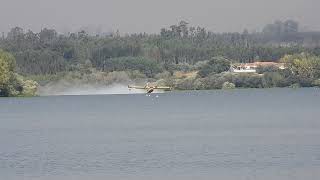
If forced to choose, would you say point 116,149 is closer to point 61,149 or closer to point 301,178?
point 61,149

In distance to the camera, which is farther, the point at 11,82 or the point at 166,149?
the point at 11,82

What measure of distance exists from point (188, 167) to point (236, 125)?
31.5 meters

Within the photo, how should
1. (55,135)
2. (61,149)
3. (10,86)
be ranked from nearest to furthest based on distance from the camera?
(61,149) < (55,135) < (10,86)

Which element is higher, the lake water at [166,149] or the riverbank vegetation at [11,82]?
the lake water at [166,149]

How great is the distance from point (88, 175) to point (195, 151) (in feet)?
35.2

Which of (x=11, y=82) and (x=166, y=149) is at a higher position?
(x=166, y=149)

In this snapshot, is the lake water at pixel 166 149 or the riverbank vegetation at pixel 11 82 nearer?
the lake water at pixel 166 149

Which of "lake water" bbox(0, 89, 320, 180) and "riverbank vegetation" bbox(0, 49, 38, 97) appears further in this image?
"riverbank vegetation" bbox(0, 49, 38, 97)

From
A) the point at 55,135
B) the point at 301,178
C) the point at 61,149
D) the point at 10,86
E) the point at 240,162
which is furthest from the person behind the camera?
the point at 10,86

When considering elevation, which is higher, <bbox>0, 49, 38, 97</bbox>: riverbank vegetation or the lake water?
the lake water

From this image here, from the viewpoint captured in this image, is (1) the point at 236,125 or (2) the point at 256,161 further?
(1) the point at 236,125

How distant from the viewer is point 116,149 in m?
50.8

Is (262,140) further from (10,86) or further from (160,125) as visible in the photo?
(10,86)

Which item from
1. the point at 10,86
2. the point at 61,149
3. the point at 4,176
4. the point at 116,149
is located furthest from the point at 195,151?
the point at 10,86
